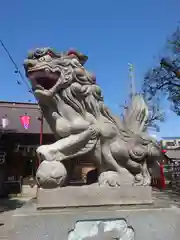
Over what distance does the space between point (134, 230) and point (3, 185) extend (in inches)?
418

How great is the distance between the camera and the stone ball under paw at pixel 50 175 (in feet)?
7.39

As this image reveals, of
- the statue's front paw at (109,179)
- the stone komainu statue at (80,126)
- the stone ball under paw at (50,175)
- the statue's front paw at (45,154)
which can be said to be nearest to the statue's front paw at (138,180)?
the stone komainu statue at (80,126)

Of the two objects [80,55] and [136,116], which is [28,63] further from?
[136,116]

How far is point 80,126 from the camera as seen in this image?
98.0 inches

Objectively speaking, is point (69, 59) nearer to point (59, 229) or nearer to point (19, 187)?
point (59, 229)

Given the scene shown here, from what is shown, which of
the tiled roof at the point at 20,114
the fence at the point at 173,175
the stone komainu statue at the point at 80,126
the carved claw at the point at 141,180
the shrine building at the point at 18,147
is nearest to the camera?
the stone komainu statue at the point at 80,126

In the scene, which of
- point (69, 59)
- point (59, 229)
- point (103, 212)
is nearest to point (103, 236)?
point (103, 212)

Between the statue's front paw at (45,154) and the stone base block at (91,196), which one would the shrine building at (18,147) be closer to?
the statue's front paw at (45,154)

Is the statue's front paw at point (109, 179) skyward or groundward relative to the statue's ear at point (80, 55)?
groundward

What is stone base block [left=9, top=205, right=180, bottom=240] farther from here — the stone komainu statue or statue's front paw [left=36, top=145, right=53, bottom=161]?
statue's front paw [left=36, top=145, right=53, bottom=161]

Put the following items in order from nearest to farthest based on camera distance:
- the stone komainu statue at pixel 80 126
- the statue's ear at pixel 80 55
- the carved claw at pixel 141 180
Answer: the stone komainu statue at pixel 80 126 → the carved claw at pixel 141 180 → the statue's ear at pixel 80 55

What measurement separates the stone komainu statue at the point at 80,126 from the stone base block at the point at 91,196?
4.1 inches

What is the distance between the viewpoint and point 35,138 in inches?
467

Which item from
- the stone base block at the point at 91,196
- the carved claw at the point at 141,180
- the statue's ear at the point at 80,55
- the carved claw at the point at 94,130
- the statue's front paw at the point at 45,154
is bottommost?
the stone base block at the point at 91,196
